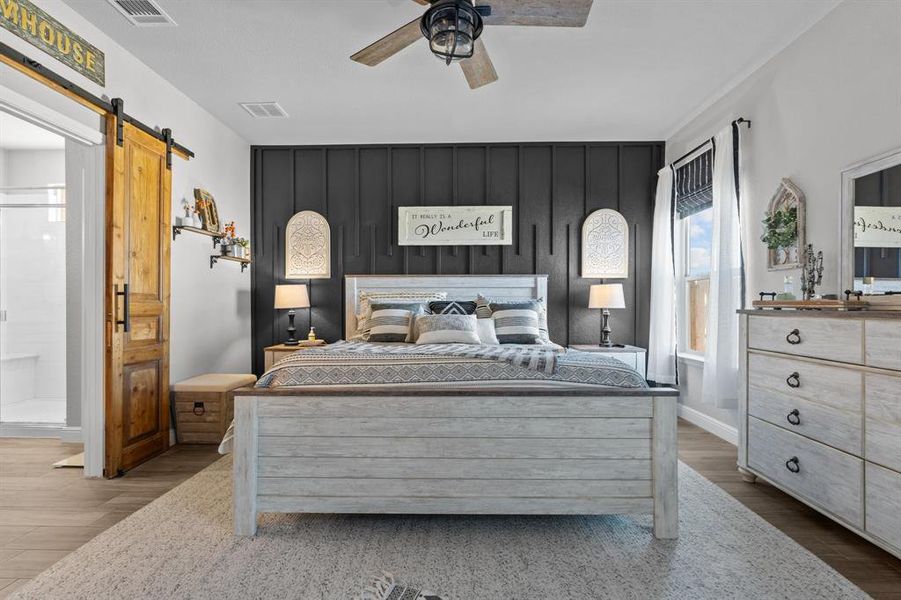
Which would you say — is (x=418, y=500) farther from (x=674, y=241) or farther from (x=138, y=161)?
(x=674, y=241)

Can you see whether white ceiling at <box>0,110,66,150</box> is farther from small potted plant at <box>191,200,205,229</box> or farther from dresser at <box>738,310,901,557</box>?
dresser at <box>738,310,901,557</box>

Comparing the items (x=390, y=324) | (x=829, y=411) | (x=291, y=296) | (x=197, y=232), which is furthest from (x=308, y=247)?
(x=829, y=411)

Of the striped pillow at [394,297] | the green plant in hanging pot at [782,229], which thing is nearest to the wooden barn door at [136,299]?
the striped pillow at [394,297]

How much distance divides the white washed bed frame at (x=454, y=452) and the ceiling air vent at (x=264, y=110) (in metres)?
2.87

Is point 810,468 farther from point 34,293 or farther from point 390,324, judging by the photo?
point 34,293

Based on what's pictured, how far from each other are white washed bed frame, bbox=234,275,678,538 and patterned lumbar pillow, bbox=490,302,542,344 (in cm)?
176

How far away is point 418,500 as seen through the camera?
2.41m

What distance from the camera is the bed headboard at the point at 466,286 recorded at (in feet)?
16.8

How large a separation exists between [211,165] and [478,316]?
277 centimetres

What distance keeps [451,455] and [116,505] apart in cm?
192

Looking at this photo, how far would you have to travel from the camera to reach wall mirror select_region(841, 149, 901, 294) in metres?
2.46

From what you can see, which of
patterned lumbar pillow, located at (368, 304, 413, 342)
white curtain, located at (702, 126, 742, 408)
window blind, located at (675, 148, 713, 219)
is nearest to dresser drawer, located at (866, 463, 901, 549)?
white curtain, located at (702, 126, 742, 408)

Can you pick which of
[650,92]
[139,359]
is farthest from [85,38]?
[650,92]

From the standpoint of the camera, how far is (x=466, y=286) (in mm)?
5125
